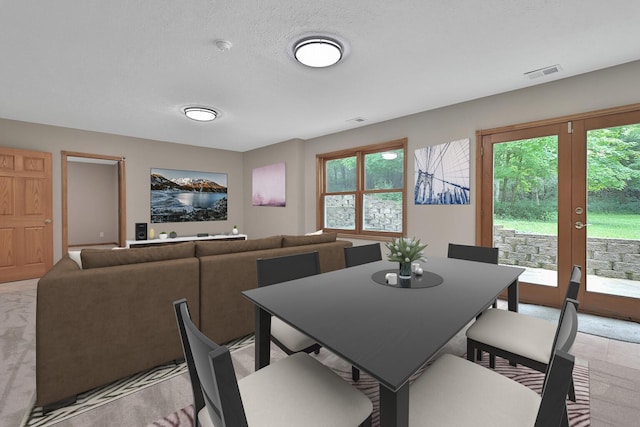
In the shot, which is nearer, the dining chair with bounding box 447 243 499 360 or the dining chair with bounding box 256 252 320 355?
the dining chair with bounding box 256 252 320 355

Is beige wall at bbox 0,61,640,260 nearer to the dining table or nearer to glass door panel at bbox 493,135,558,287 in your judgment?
glass door panel at bbox 493,135,558,287

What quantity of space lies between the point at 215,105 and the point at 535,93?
Result: 150 inches

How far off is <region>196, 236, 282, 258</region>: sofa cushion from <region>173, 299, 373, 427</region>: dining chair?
4.42ft

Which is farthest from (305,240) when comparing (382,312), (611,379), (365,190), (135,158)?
(135,158)

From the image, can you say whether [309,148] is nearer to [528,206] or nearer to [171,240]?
[171,240]

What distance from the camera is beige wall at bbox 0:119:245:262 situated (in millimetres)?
4508

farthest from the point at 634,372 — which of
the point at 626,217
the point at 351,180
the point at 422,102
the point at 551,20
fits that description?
the point at 351,180

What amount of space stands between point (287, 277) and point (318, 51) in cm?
182

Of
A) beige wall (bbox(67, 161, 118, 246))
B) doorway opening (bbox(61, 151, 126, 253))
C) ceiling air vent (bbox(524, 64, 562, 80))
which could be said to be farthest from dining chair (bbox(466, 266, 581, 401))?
beige wall (bbox(67, 161, 118, 246))

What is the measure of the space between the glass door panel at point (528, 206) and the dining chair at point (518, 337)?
1.95m

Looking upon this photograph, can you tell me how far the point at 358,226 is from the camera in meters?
5.06

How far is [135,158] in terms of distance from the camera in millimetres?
5496

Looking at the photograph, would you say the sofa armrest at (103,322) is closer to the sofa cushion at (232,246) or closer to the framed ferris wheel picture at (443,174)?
the sofa cushion at (232,246)

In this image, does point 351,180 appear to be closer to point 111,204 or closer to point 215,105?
point 215,105
